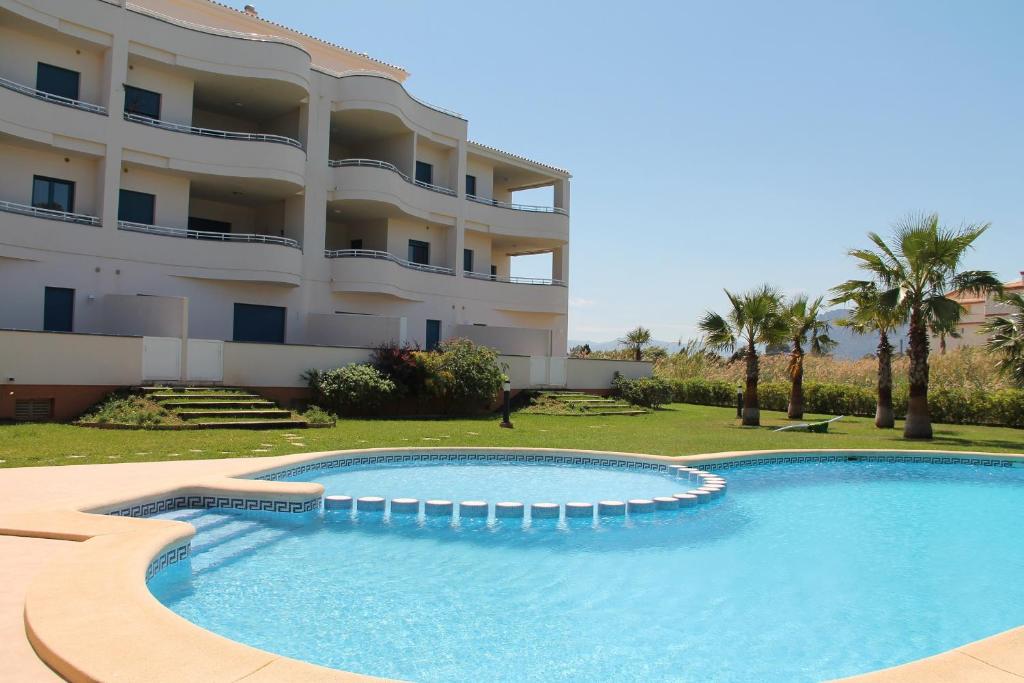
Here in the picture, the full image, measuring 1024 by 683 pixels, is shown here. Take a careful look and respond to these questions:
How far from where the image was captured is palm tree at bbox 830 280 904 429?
22.9 metres

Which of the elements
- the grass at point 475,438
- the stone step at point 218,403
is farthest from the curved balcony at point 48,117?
the grass at point 475,438

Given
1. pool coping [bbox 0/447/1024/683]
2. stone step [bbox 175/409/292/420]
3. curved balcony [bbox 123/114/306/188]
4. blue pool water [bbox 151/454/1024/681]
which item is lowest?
blue pool water [bbox 151/454/1024/681]

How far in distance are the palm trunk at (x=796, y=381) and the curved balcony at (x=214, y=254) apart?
18431mm

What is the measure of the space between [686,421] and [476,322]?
11.1 metres

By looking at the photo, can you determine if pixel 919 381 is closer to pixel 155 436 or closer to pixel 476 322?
pixel 476 322

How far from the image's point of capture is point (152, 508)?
31.2ft

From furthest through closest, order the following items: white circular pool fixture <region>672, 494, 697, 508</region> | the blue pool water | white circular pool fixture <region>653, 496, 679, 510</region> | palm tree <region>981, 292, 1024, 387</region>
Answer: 1. palm tree <region>981, 292, 1024, 387</region>
2. white circular pool fixture <region>672, 494, 697, 508</region>
3. white circular pool fixture <region>653, 496, 679, 510</region>
4. the blue pool water

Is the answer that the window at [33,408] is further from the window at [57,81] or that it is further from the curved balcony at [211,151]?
the window at [57,81]

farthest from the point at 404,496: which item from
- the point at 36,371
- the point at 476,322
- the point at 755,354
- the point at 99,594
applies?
the point at 476,322

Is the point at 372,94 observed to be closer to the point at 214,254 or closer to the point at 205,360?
the point at 214,254

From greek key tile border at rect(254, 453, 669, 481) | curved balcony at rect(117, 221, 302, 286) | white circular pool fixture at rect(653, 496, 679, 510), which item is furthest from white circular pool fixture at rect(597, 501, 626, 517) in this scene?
curved balcony at rect(117, 221, 302, 286)

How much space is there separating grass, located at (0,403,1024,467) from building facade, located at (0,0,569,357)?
19.8 ft

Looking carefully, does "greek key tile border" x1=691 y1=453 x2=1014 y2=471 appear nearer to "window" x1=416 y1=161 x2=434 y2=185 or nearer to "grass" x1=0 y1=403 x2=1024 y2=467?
"grass" x1=0 y1=403 x2=1024 y2=467

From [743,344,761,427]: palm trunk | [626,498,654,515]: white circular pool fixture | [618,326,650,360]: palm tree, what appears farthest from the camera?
[618,326,650,360]: palm tree
